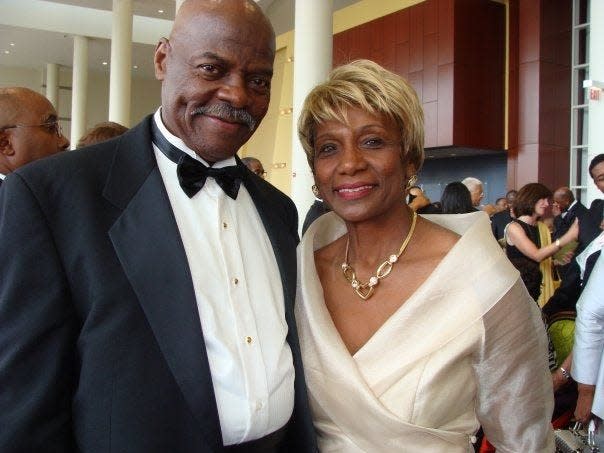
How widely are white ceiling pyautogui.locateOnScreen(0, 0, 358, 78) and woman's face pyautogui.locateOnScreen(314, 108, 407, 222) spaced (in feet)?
43.7

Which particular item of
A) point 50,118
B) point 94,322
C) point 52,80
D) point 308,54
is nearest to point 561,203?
point 308,54

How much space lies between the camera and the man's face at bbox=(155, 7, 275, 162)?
1443 mm

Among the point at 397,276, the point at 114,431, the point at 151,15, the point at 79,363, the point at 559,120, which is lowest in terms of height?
the point at 114,431

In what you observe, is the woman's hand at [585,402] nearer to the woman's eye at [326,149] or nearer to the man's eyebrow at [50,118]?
the woman's eye at [326,149]

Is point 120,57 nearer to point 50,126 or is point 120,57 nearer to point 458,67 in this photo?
point 458,67

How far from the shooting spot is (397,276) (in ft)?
5.87

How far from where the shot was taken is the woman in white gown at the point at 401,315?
1.58 meters

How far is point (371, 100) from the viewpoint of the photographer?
170 cm

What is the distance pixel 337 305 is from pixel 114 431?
2.62 ft

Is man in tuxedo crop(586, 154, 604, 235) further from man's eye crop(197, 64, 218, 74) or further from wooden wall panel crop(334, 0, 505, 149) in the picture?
wooden wall panel crop(334, 0, 505, 149)

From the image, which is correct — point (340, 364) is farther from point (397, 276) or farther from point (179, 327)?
point (179, 327)

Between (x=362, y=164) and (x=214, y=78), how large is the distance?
1.59 feet

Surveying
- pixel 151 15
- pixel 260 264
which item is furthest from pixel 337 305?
pixel 151 15

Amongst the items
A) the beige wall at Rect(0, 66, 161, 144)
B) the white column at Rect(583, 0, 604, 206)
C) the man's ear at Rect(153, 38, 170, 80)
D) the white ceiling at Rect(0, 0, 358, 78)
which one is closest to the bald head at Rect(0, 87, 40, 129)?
the man's ear at Rect(153, 38, 170, 80)
